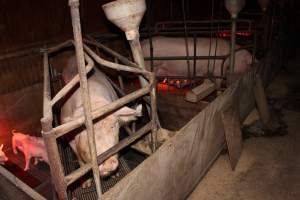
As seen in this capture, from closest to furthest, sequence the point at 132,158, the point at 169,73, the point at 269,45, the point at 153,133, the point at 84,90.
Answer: the point at 84,90
the point at 153,133
the point at 132,158
the point at 269,45
the point at 169,73

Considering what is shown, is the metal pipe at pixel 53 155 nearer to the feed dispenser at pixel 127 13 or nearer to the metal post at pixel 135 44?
the feed dispenser at pixel 127 13

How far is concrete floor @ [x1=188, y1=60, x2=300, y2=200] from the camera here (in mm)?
3740

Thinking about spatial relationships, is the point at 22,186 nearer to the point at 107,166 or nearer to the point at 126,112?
the point at 107,166

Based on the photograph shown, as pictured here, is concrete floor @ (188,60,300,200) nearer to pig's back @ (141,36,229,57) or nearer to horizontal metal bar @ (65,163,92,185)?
horizontal metal bar @ (65,163,92,185)

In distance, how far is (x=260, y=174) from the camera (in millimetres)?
4133

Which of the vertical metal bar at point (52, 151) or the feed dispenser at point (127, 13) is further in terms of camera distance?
the feed dispenser at point (127, 13)

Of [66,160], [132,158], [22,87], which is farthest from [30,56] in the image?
[132,158]

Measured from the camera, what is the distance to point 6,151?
15.6 feet

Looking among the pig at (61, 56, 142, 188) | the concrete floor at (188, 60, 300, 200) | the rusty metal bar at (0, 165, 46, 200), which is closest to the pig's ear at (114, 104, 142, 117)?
the pig at (61, 56, 142, 188)

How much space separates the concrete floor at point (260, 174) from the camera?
3740 mm

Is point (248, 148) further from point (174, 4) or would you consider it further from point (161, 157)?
point (174, 4)

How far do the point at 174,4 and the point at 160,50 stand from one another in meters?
2.56

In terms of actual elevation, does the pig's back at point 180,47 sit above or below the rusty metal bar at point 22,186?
above

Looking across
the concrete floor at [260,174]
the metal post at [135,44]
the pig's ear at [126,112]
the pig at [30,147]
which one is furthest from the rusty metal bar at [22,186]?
the concrete floor at [260,174]
